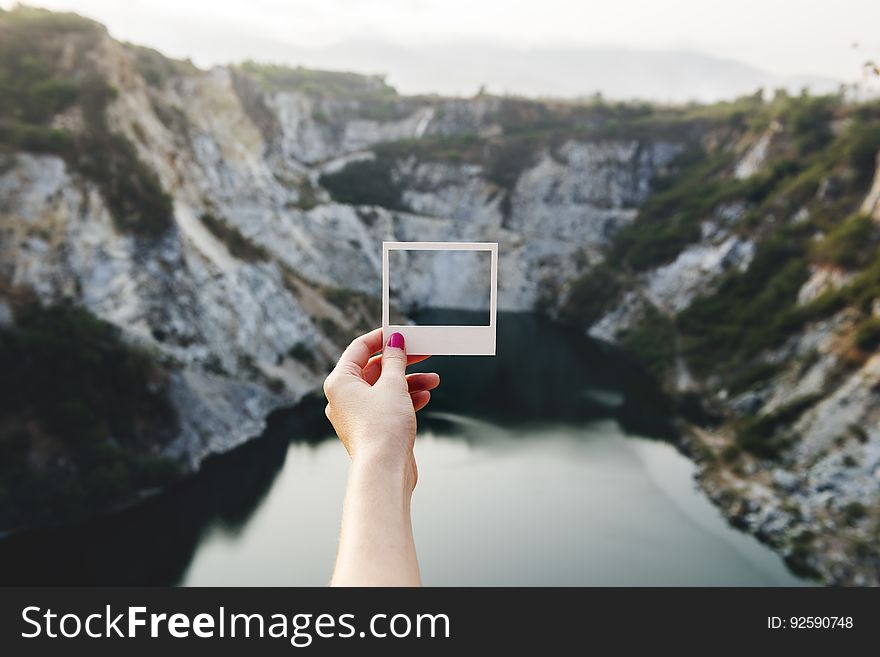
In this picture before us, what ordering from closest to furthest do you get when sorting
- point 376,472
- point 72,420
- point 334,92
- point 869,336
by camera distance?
point 376,472 → point 72,420 → point 869,336 → point 334,92

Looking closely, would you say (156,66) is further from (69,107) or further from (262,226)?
(69,107)

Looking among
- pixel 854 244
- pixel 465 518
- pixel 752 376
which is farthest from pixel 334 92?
pixel 465 518

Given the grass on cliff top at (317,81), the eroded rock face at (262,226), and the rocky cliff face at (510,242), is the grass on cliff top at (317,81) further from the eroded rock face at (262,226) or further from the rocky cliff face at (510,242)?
the eroded rock face at (262,226)

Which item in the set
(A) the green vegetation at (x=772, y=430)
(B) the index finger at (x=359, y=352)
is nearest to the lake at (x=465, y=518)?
(A) the green vegetation at (x=772, y=430)

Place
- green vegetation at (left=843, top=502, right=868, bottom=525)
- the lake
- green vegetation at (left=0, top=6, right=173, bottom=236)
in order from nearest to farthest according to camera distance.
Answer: the lake → green vegetation at (left=843, top=502, right=868, bottom=525) → green vegetation at (left=0, top=6, right=173, bottom=236)

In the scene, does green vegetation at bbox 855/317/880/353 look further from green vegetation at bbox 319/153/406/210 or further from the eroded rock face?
green vegetation at bbox 319/153/406/210

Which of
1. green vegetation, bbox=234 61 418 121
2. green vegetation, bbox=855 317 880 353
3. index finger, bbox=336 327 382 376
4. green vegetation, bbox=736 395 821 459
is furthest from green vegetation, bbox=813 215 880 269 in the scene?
green vegetation, bbox=234 61 418 121

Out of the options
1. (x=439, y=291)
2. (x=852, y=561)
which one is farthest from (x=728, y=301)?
(x=852, y=561)
